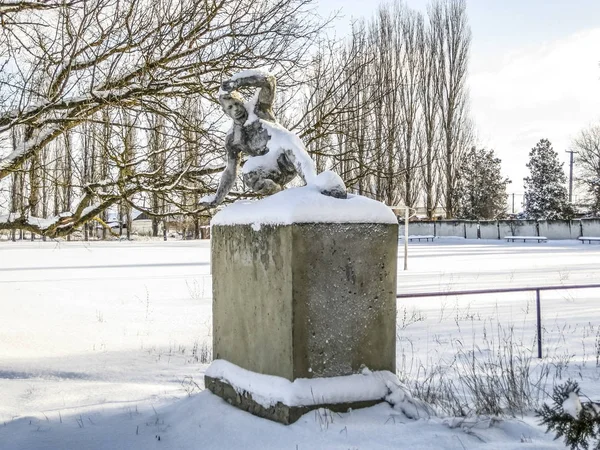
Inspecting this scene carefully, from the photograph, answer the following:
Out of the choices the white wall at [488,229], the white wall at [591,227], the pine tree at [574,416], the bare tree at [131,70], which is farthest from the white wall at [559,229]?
the pine tree at [574,416]

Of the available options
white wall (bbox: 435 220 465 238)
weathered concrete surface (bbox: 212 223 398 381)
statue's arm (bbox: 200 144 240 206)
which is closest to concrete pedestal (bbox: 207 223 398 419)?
weathered concrete surface (bbox: 212 223 398 381)

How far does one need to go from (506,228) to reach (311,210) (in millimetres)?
36687

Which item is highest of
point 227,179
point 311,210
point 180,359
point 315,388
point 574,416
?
point 227,179

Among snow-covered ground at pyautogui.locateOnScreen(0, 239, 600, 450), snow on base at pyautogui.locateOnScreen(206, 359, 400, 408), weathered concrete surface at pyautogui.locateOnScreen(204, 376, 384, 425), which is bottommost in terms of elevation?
snow-covered ground at pyautogui.locateOnScreen(0, 239, 600, 450)

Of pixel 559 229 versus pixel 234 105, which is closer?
pixel 234 105

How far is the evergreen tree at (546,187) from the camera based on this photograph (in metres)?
39.9

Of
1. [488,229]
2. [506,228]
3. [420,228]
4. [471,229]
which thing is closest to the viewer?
[506,228]

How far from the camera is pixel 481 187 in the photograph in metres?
41.4

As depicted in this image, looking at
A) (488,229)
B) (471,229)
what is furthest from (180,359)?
(471,229)

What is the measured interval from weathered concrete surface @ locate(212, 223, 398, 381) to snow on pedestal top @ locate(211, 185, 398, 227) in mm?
41

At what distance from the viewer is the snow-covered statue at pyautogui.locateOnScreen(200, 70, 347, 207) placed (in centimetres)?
379

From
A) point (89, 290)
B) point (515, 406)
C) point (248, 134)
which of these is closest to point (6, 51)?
point (248, 134)

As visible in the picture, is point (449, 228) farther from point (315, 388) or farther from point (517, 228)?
point (315, 388)

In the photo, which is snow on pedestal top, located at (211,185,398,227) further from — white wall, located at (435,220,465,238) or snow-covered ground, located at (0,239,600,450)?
white wall, located at (435,220,465,238)
